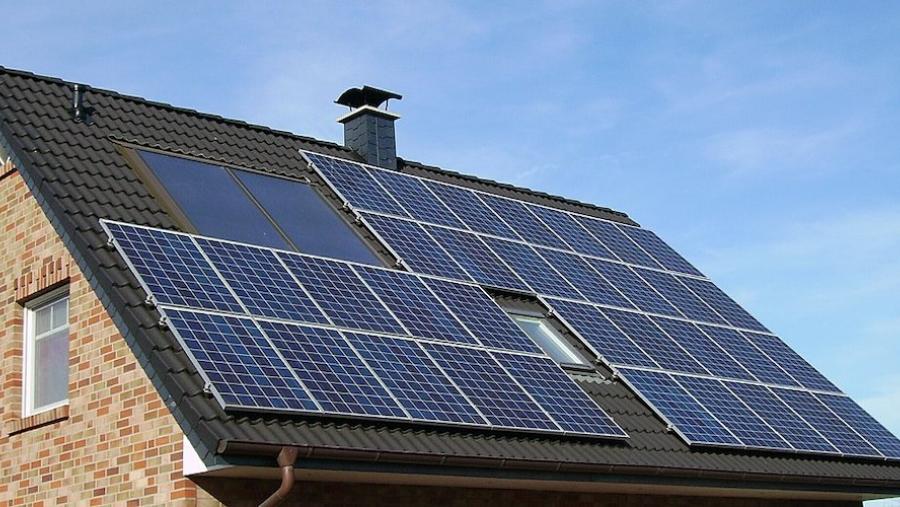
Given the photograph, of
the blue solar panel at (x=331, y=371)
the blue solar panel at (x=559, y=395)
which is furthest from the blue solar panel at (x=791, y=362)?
the blue solar panel at (x=331, y=371)

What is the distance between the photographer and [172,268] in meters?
12.0

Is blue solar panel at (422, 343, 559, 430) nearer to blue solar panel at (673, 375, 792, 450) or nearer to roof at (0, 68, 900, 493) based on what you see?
roof at (0, 68, 900, 493)

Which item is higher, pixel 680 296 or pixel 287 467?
pixel 680 296

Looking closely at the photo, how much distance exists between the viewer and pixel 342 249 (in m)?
14.6

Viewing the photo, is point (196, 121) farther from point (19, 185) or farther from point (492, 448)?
point (492, 448)

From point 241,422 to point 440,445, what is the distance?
2.06 metres

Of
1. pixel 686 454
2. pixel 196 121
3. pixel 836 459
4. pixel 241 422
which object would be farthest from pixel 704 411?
pixel 196 121

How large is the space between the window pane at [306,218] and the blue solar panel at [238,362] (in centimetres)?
288

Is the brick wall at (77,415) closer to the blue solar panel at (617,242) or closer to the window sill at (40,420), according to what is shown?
the window sill at (40,420)

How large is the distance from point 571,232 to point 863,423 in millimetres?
5449

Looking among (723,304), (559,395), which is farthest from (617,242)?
(559,395)

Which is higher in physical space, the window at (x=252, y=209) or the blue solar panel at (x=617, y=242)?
the blue solar panel at (x=617, y=242)

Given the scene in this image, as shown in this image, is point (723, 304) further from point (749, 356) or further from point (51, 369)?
point (51, 369)

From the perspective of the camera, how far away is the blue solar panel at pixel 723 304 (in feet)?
62.8
